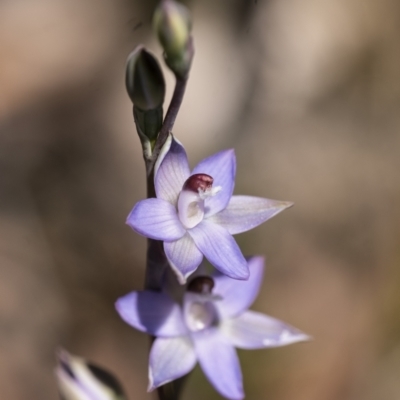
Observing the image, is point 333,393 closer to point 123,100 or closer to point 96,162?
point 96,162

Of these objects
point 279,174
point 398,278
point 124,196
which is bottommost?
point 398,278

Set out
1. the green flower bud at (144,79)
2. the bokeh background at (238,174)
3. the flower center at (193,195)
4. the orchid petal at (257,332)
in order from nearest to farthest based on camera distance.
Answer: the green flower bud at (144,79) → the flower center at (193,195) → the orchid petal at (257,332) → the bokeh background at (238,174)

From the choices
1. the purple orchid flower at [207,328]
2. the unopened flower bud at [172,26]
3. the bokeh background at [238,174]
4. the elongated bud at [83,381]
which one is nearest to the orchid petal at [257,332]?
the purple orchid flower at [207,328]

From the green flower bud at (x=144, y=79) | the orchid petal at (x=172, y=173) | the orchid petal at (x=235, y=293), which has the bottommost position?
the orchid petal at (x=235, y=293)

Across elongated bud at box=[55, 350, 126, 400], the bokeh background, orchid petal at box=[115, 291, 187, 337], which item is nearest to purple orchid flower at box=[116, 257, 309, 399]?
orchid petal at box=[115, 291, 187, 337]

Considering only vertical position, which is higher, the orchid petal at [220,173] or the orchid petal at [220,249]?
the orchid petal at [220,173]

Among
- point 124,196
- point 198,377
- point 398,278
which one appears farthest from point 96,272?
point 398,278

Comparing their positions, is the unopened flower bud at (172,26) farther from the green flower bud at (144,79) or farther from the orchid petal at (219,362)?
the orchid petal at (219,362)

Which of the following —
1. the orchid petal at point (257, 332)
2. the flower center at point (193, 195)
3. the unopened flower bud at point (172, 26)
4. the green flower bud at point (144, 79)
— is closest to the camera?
the unopened flower bud at point (172, 26)
